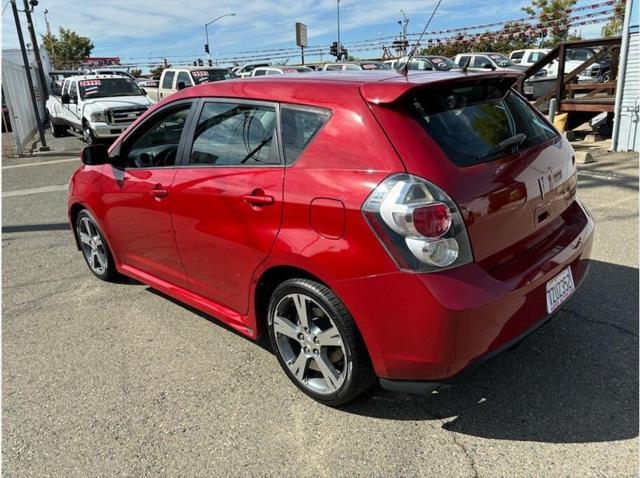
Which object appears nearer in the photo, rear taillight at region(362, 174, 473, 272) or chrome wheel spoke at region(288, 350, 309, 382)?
rear taillight at region(362, 174, 473, 272)

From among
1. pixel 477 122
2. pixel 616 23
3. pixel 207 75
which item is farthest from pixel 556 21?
pixel 477 122

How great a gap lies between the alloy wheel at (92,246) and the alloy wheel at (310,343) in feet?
7.70

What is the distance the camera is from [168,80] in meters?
17.8

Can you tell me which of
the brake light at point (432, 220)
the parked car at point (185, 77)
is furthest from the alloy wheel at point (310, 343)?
the parked car at point (185, 77)

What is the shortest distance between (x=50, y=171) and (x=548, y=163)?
35.3 feet

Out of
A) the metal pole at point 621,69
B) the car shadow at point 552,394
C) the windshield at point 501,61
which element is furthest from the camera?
the windshield at point 501,61

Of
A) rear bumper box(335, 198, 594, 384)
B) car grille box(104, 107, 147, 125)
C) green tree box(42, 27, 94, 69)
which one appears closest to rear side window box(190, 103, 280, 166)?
rear bumper box(335, 198, 594, 384)

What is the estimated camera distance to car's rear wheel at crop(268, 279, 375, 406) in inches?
99.3

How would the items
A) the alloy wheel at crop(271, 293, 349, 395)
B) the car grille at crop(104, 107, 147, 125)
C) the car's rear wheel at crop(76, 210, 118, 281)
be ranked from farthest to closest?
1. the car grille at crop(104, 107, 147, 125)
2. the car's rear wheel at crop(76, 210, 118, 281)
3. the alloy wheel at crop(271, 293, 349, 395)

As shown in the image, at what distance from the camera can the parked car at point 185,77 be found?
16.9 metres

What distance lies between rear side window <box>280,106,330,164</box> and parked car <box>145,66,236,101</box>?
1480 cm

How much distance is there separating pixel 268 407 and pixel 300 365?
28 cm

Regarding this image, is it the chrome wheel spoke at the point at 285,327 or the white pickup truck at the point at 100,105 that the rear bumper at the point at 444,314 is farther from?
the white pickup truck at the point at 100,105

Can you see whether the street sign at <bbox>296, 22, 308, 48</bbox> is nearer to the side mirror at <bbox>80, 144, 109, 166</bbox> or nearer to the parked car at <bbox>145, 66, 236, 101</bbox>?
the parked car at <bbox>145, 66, 236, 101</bbox>
